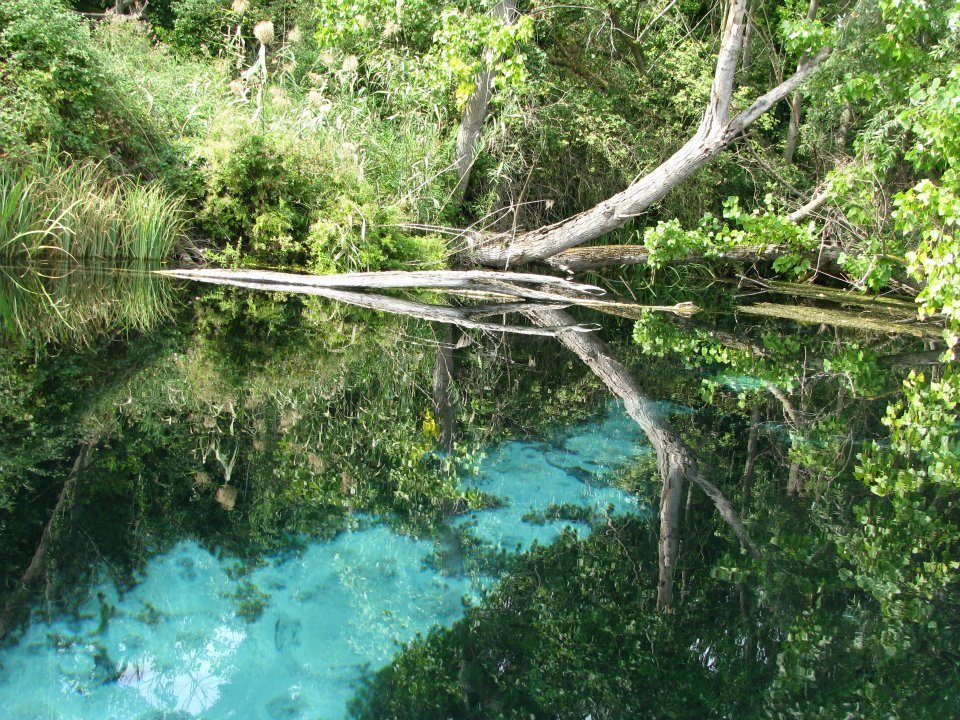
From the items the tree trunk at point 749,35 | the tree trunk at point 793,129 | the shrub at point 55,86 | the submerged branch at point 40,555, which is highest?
the tree trunk at point 749,35

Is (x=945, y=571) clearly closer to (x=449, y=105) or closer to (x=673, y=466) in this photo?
(x=673, y=466)

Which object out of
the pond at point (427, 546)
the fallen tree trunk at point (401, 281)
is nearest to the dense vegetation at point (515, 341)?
the pond at point (427, 546)

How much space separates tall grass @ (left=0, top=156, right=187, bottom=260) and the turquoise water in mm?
7219

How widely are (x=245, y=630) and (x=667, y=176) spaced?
29.3 feet

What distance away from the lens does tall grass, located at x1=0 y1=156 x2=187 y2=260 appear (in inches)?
332

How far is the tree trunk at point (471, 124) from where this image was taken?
11156 millimetres

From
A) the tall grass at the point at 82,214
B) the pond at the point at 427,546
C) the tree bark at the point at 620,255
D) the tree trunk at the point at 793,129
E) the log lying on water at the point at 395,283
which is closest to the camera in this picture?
the pond at the point at 427,546

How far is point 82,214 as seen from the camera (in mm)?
8867

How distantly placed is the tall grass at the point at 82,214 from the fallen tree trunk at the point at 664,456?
5.52 m

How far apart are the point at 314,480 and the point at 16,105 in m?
8.37

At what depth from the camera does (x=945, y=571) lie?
279cm

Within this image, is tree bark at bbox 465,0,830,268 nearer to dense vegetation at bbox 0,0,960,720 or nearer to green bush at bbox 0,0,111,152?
dense vegetation at bbox 0,0,960,720

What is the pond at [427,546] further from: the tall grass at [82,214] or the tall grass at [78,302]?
the tall grass at [82,214]

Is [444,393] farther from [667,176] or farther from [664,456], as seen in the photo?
[667,176]
